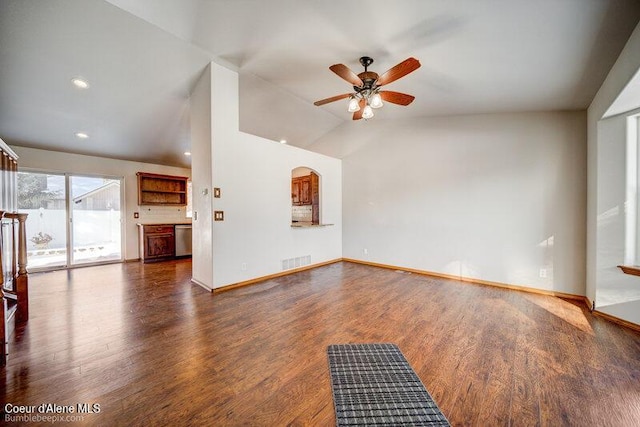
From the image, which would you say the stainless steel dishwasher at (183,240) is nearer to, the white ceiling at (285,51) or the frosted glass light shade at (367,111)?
the white ceiling at (285,51)

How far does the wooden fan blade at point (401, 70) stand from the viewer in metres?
2.31

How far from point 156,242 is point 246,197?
11.6 feet

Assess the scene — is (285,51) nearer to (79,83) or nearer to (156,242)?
(79,83)

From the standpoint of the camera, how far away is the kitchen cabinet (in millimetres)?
5836

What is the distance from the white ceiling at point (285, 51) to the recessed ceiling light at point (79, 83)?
0.21 ft

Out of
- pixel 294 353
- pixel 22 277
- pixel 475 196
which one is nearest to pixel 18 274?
pixel 22 277

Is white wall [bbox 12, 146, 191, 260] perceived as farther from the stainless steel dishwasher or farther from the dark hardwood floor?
the dark hardwood floor

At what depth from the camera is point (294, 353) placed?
6.97 ft

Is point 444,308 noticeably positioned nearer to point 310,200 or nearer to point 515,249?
point 515,249

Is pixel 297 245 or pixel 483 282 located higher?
pixel 297 245

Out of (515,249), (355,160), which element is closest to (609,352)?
(515,249)

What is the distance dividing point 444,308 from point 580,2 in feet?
10.2

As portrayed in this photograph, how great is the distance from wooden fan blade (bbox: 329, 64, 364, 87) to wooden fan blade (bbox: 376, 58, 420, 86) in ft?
0.78

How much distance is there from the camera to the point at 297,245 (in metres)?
5.00
